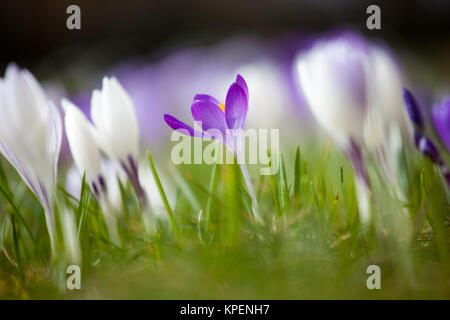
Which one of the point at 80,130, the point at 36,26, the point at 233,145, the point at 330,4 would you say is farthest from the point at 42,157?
the point at 330,4

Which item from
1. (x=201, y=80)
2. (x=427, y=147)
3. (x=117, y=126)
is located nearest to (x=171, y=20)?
(x=201, y=80)

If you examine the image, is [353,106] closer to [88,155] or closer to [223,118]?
[223,118]

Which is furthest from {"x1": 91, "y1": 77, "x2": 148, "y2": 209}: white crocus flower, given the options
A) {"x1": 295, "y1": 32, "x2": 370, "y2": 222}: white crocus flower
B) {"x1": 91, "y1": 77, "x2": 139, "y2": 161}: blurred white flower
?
{"x1": 295, "y1": 32, "x2": 370, "y2": 222}: white crocus flower

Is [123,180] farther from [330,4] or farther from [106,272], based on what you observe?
[330,4]

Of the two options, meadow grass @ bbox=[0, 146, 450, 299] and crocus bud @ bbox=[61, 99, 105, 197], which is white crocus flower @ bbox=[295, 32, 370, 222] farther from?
crocus bud @ bbox=[61, 99, 105, 197]

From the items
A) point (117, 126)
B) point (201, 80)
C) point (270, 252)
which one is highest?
point (201, 80)

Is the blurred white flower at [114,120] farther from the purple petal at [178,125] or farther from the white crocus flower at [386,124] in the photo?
the white crocus flower at [386,124]

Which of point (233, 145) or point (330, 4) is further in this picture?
point (330, 4)
